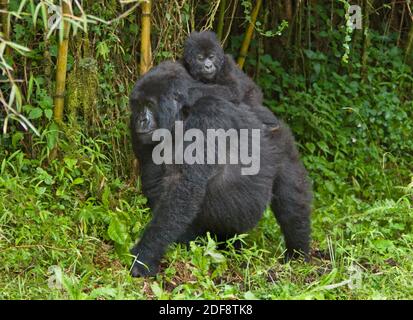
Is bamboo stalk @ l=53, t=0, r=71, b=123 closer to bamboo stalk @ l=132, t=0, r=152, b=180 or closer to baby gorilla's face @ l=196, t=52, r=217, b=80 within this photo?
bamboo stalk @ l=132, t=0, r=152, b=180

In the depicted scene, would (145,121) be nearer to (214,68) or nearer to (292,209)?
(214,68)

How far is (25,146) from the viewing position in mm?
A: 5484

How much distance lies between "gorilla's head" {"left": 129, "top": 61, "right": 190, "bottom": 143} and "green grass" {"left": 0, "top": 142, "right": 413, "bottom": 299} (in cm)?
57

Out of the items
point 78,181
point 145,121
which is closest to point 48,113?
point 78,181

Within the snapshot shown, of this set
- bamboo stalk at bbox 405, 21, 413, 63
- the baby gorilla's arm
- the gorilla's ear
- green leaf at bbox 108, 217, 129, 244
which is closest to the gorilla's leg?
the baby gorilla's arm

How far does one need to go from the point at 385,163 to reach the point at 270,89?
1.17 meters

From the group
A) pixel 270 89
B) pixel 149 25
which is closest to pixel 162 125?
pixel 149 25

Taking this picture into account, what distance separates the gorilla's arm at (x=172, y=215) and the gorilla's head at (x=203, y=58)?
0.77 m

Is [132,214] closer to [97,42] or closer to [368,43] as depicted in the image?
[97,42]

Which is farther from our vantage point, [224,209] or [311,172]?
[311,172]
